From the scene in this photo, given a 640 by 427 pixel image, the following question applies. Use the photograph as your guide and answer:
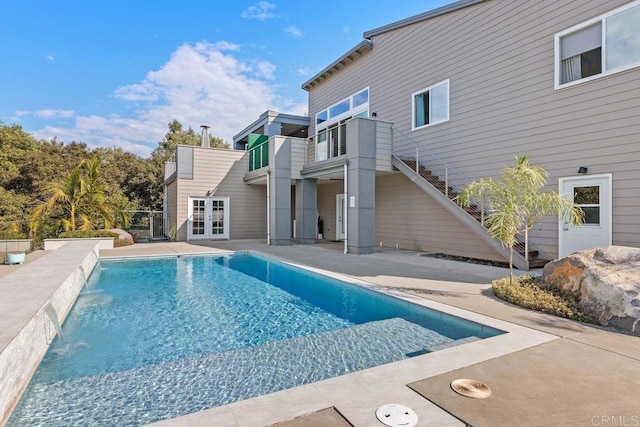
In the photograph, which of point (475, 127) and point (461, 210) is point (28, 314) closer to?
point (461, 210)

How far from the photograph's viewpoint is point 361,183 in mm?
10852

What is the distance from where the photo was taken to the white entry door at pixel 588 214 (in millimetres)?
7117

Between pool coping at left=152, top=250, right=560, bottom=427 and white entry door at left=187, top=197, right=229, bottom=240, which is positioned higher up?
white entry door at left=187, top=197, right=229, bottom=240

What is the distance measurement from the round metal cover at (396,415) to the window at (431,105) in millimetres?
9723

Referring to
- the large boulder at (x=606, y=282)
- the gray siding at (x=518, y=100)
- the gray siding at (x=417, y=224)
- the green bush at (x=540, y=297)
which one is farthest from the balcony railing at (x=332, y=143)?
the large boulder at (x=606, y=282)

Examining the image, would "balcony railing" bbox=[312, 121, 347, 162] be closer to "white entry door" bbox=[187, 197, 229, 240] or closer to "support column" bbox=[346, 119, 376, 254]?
"support column" bbox=[346, 119, 376, 254]

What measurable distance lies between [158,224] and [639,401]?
65.5 ft

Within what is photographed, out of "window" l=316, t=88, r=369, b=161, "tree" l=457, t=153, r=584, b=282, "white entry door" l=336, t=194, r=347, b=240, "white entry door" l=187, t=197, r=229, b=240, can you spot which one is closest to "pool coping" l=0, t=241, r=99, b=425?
"tree" l=457, t=153, r=584, b=282

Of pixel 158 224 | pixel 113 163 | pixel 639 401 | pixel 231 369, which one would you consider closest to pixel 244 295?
pixel 231 369

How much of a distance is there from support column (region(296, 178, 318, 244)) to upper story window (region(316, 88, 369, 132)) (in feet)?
11.0

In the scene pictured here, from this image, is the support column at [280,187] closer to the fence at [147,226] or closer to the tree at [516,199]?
the fence at [147,226]

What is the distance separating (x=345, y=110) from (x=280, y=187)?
4549 mm

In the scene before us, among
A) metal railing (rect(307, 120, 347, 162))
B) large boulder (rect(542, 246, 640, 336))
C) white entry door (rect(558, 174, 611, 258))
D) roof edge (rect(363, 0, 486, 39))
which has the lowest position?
large boulder (rect(542, 246, 640, 336))

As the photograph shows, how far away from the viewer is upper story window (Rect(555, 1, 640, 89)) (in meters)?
6.73
